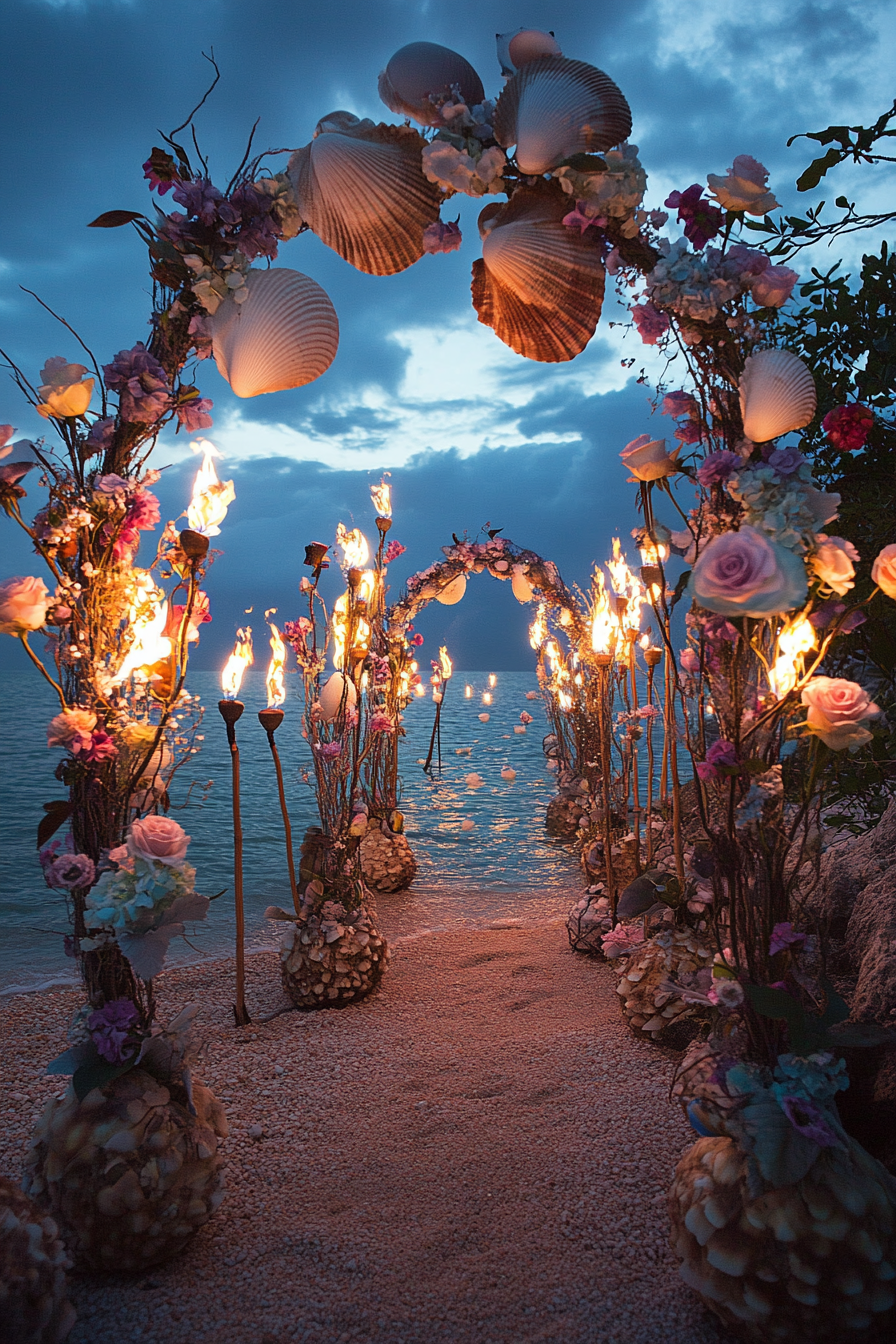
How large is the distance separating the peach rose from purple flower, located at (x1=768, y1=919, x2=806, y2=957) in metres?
0.78

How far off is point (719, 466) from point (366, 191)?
1135 mm

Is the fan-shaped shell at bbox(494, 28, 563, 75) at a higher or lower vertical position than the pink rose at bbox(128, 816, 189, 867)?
higher

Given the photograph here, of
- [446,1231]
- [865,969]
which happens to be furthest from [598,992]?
[446,1231]

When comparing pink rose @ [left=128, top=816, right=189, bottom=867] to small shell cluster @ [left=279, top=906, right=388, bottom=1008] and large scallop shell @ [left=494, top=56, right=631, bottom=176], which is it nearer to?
small shell cluster @ [left=279, top=906, right=388, bottom=1008]

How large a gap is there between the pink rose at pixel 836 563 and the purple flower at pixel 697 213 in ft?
2.74

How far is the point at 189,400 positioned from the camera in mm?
1927

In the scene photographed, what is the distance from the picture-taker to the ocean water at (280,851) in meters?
4.93

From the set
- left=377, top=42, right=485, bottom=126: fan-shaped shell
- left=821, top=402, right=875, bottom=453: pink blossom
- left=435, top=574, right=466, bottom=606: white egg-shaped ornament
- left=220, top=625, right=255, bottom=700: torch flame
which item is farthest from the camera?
left=435, top=574, right=466, bottom=606: white egg-shaped ornament

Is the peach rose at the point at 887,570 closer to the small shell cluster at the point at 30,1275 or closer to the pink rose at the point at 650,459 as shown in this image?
the pink rose at the point at 650,459

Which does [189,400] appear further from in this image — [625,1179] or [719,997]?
[625,1179]

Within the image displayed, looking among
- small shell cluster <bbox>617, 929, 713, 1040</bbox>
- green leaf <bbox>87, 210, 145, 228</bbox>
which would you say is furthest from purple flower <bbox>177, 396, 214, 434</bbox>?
small shell cluster <bbox>617, 929, 713, 1040</bbox>

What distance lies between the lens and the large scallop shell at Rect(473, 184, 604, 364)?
1.81 metres

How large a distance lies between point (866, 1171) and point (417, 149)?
2.59 m

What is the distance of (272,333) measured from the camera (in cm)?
179
